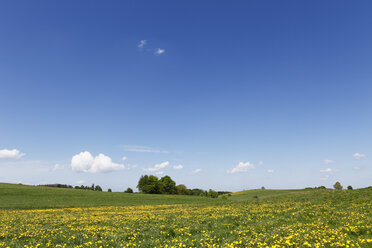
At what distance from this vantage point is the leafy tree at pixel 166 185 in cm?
11266

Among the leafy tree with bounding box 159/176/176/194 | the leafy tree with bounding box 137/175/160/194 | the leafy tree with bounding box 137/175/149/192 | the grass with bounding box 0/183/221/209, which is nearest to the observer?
the grass with bounding box 0/183/221/209

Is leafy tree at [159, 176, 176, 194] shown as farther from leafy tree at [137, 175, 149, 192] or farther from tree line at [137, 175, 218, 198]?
leafy tree at [137, 175, 149, 192]

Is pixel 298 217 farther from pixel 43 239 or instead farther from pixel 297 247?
pixel 43 239

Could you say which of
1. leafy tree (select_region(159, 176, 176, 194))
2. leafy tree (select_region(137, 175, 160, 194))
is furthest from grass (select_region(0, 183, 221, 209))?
leafy tree (select_region(159, 176, 176, 194))

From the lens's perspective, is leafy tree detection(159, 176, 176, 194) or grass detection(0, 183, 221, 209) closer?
grass detection(0, 183, 221, 209)

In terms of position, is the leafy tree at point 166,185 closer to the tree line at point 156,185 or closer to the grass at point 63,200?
the tree line at point 156,185

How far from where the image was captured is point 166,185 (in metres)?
115

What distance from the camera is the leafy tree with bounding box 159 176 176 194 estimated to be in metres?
113

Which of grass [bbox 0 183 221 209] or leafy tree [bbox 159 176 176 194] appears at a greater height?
grass [bbox 0 183 221 209]

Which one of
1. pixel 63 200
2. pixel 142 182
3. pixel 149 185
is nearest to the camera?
pixel 63 200

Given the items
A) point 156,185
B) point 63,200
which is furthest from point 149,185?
Result: point 63,200

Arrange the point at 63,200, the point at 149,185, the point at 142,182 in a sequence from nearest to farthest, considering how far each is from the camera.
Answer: the point at 63,200 → the point at 149,185 → the point at 142,182

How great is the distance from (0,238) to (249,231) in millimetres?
15621

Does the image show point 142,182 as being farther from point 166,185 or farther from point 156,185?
point 166,185
